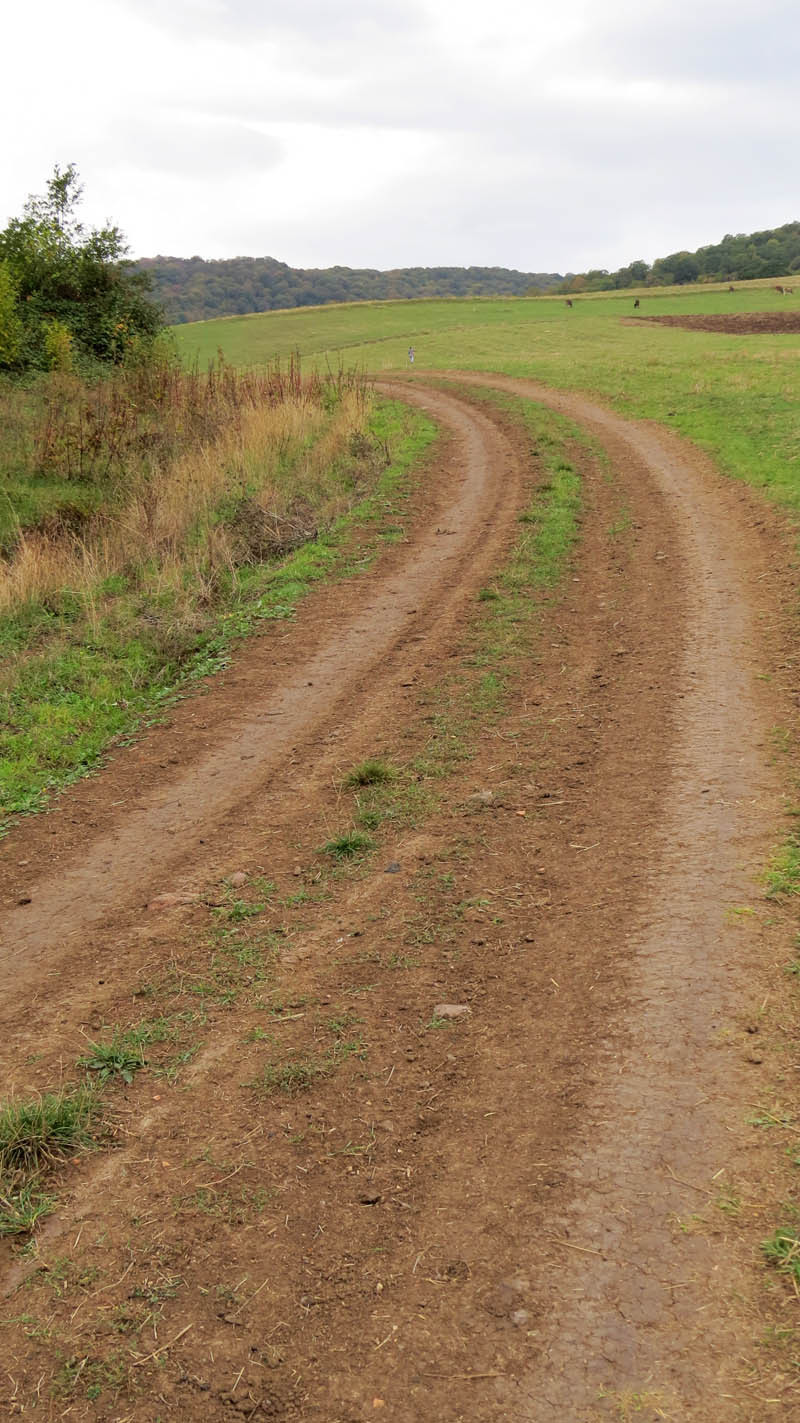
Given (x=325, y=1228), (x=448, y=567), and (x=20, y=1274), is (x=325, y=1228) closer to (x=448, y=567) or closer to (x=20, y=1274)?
(x=20, y=1274)

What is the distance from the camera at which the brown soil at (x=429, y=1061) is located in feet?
8.26

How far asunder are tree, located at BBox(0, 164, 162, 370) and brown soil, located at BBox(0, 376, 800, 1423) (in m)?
21.7

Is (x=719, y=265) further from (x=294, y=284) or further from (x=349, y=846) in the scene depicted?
(x=349, y=846)

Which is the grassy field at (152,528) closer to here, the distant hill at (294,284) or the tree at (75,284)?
the tree at (75,284)

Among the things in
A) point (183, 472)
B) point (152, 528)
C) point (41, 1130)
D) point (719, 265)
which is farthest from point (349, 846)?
point (719, 265)

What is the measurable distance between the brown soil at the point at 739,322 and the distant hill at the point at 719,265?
33294 millimetres

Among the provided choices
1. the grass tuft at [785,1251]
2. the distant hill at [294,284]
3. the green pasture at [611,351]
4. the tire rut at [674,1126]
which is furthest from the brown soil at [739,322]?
the distant hill at [294,284]

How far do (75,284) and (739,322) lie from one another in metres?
22.7

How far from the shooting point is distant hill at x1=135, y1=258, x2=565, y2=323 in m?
87.6

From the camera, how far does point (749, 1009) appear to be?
11.8 ft

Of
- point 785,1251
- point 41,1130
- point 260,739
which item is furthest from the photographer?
point 260,739

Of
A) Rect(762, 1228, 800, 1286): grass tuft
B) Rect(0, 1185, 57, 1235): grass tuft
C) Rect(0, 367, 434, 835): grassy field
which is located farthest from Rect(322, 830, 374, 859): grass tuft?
Rect(762, 1228, 800, 1286): grass tuft

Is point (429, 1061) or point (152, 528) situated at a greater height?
point (152, 528)

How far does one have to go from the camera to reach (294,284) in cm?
10419
